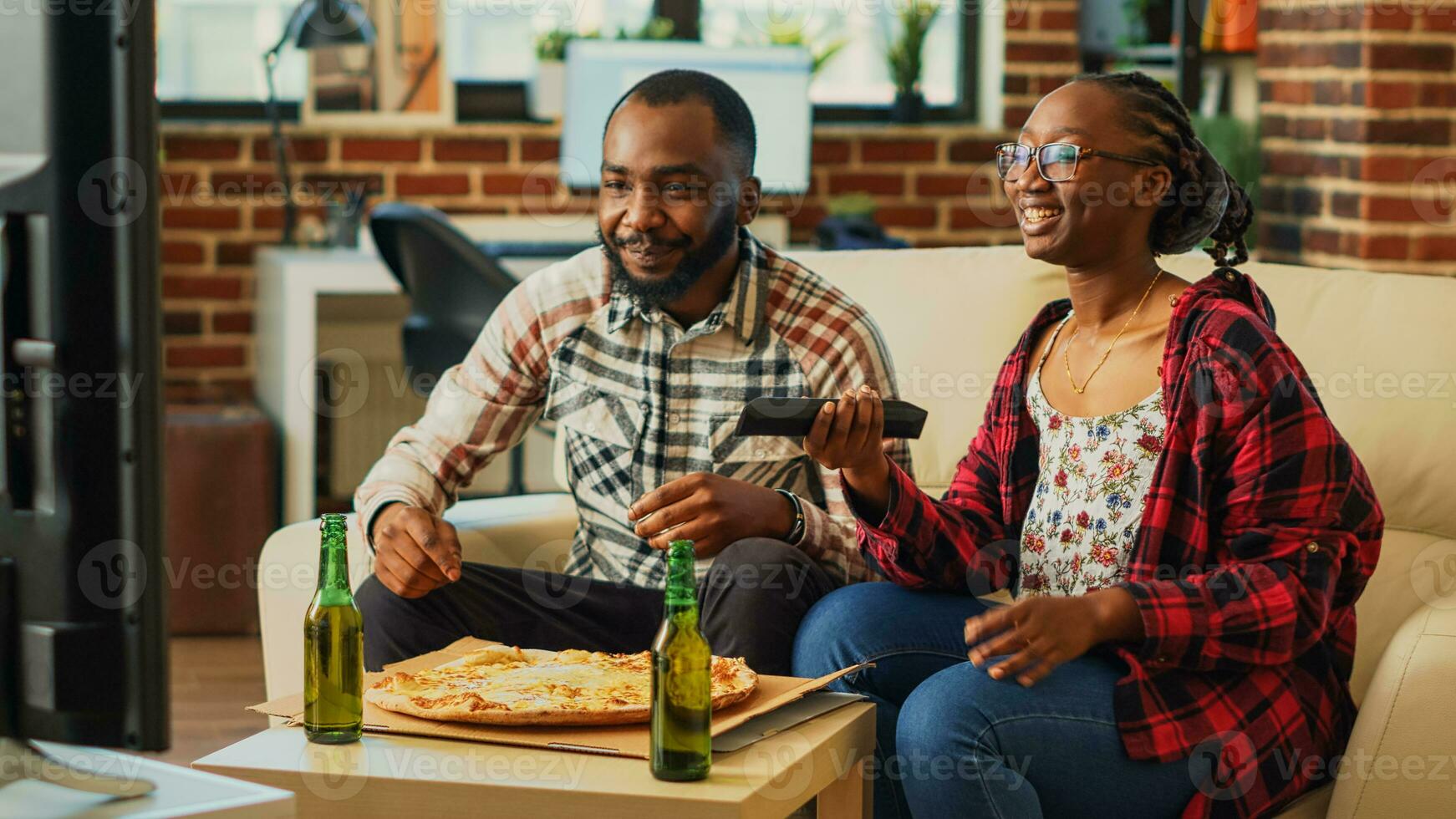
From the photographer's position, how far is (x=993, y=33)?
4445 mm

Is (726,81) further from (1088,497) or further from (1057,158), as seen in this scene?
(1088,497)

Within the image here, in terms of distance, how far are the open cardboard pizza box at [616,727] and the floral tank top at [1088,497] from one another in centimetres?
29

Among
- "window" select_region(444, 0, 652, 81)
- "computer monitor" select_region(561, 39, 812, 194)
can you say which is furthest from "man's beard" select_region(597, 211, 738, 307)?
"window" select_region(444, 0, 652, 81)

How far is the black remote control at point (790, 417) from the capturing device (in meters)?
1.65

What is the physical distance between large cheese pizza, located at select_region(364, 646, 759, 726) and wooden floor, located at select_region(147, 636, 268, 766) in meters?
1.38

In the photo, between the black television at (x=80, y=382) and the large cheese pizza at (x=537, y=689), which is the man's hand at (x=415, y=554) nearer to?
the large cheese pizza at (x=537, y=689)

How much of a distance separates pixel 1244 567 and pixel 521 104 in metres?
3.18

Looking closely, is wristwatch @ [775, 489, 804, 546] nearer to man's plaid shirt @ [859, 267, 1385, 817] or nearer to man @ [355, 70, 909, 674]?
man @ [355, 70, 909, 674]

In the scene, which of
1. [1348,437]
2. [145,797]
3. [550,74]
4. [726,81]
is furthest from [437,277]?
[145,797]

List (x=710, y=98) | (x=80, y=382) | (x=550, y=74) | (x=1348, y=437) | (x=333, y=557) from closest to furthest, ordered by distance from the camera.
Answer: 1. (x=80, y=382)
2. (x=333, y=557)
3. (x=1348, y=437)
4. (x=710, y=98)
5. (x=550, y=74)

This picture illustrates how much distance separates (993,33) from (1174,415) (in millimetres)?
3051

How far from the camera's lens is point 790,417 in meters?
1.65

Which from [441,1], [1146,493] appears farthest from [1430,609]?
[441,1]

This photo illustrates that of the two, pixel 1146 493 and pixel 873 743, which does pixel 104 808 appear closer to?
pixel 873 743
